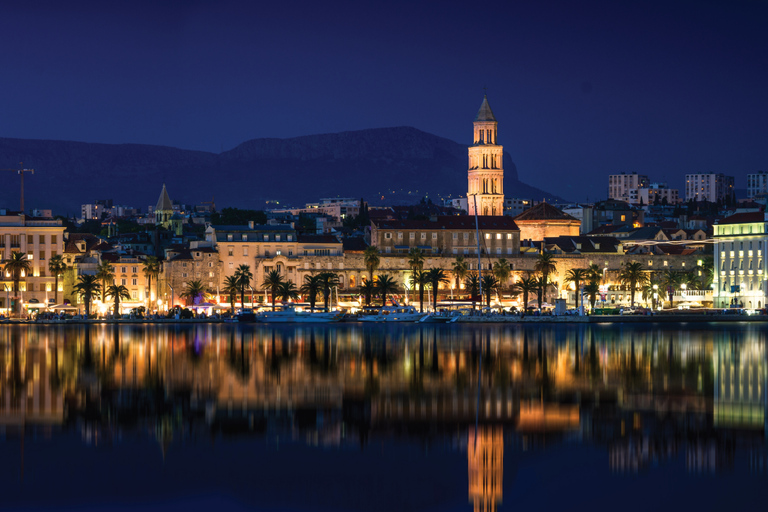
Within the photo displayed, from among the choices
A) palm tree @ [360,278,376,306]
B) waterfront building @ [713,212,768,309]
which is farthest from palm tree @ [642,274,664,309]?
palm tree @ [360,278,376,306]

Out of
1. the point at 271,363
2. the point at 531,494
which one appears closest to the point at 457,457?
the point at 531,494

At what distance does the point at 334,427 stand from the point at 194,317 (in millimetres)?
73689

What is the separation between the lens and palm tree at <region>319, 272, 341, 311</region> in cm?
10788

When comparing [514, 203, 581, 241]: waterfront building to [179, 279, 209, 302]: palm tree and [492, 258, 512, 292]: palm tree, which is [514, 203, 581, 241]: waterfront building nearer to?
[492, 258, 512, 292]: palm tree

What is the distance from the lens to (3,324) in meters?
104

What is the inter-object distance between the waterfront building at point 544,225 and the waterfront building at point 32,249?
60.4 meters

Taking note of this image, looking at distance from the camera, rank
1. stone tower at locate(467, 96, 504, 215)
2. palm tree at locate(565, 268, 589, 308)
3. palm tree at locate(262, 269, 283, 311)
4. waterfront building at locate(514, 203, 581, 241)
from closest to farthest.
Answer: palm tree at locate(262, 269, 283, 311), palm tree at locate(565, 268, 589, 308), waterfront building at locate(514, 203, 581, 241), stone tower at locate(467, 96, 504, 215)

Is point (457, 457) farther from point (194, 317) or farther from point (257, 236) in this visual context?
point (257, 236)

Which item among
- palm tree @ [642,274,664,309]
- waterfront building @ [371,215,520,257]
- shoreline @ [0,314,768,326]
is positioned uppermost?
waterfront building @ [371,215,520,257]

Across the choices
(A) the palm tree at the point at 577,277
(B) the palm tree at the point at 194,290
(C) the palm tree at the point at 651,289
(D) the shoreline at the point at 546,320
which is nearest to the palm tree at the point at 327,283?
(D) the shoreline at the point at 546,320

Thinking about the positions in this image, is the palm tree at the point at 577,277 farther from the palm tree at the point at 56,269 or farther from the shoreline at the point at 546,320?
the palm tree at the point at 56,269

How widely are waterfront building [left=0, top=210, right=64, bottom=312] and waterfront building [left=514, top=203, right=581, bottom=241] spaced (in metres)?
60.4

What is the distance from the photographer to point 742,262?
4609 inches

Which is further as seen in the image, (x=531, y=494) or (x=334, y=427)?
(x=334, y=427)
